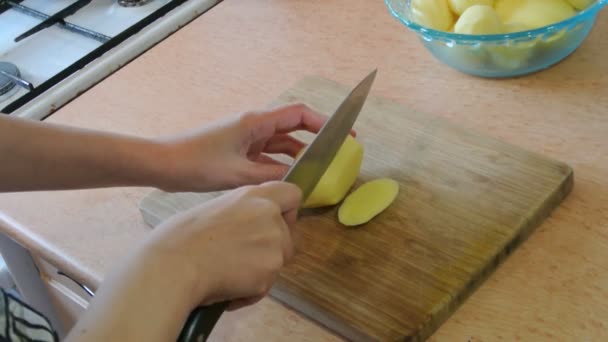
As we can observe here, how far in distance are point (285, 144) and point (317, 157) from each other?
0.11 m

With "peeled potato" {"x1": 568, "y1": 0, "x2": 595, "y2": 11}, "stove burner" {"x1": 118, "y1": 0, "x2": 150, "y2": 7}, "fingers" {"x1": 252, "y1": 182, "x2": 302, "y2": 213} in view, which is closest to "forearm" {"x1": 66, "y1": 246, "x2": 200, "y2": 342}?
"fingers" {"x1": 252, "y1": 182, "x2": 302, "y2": 213}

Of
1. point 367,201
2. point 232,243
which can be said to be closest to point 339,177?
point 367,201

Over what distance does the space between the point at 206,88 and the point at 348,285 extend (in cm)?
42

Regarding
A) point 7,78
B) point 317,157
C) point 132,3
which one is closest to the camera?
point 317,157

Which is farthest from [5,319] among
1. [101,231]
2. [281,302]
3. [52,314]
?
[52,314]

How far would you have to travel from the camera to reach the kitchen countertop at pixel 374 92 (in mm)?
687

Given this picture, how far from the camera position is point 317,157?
75 cm

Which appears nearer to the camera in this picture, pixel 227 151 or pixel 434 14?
pixel 227 151

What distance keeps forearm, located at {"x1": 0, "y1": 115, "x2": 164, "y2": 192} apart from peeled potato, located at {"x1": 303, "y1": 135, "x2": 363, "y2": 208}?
0.16 metres

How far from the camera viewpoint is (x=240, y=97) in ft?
3.25

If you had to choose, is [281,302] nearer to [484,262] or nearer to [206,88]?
[484,262]

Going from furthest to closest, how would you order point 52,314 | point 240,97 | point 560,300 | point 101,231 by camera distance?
point 52,314, point 240,97, point 101,231, point 560,300

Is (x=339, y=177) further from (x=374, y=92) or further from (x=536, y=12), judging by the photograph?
(x=536, y=12)

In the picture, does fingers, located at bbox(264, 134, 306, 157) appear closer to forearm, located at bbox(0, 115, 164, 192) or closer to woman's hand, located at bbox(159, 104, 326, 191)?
woman's hand, located at bbox(159, 104, 326, 191)
